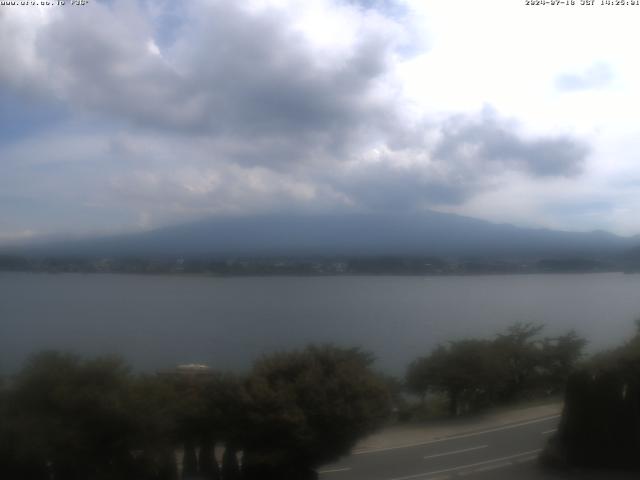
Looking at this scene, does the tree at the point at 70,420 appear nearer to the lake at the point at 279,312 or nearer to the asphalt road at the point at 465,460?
the lake at the point at 279,312

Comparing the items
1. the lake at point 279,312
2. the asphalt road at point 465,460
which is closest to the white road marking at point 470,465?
the asphalt road at point 465,460

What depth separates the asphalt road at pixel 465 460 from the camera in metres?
8.53

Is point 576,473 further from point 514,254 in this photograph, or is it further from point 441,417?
point 514,254

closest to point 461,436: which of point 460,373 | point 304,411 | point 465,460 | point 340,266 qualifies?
point 465,460

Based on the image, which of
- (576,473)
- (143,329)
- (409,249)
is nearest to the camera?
(576,473)

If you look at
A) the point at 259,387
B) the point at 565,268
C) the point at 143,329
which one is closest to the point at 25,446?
the point at 259,387

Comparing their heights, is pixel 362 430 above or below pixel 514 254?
below

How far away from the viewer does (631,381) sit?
9.15 metres

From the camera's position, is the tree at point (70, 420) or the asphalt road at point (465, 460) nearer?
the tree at point (70, 420)

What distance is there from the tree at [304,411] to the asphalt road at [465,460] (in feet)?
1.24

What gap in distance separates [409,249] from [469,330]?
7.38 metres

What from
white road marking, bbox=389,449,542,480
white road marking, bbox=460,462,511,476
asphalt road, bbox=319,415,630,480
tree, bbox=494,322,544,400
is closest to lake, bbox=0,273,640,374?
tree, bbox=494,322,544,400

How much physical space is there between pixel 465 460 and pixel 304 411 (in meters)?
2.44

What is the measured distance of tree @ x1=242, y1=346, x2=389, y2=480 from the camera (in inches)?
335
